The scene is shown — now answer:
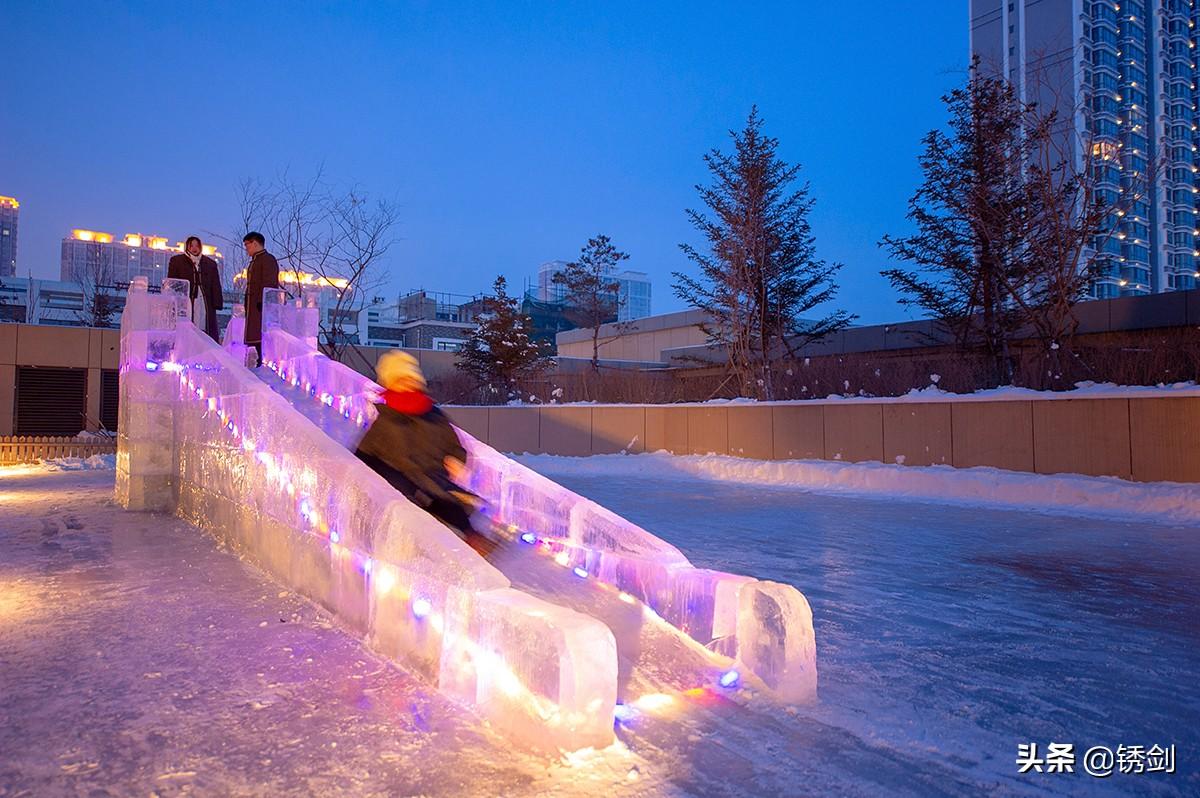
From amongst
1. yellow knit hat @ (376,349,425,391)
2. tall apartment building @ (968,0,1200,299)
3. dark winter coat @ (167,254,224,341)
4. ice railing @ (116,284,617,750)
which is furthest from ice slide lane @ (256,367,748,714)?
tall apartment building @ (968,0,1200,299)

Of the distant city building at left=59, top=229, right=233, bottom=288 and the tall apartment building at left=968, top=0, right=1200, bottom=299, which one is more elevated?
the tall apartment building at left=968, top=0, right=1200, bottom=299

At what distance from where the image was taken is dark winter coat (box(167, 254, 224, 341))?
10.1m

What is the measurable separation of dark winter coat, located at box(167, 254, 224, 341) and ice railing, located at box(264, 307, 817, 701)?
3371 mm

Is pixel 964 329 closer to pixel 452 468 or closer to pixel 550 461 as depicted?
→ pixel 550 461

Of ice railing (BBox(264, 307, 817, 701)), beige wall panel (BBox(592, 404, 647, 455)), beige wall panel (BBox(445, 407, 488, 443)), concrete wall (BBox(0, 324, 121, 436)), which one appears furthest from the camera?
concrete wall (BBox(0, 324, 121, 436))

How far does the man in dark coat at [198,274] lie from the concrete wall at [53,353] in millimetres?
16609

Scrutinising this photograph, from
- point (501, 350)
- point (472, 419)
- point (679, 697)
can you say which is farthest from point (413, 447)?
point (501, 350)

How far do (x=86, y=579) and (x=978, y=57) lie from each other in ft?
69.2

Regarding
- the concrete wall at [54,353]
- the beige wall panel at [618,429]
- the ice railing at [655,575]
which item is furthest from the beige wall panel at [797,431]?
the concrete wall at [54,353]

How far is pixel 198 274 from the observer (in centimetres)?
1044

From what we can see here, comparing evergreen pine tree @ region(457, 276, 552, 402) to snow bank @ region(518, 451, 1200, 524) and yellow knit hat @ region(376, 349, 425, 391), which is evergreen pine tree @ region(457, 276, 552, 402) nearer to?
snow bank @ region(518, 451, 1200, 524)

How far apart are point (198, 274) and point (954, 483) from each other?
12154 millimetres

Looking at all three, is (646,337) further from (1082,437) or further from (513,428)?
(1082,437)

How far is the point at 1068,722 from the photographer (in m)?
3.43
